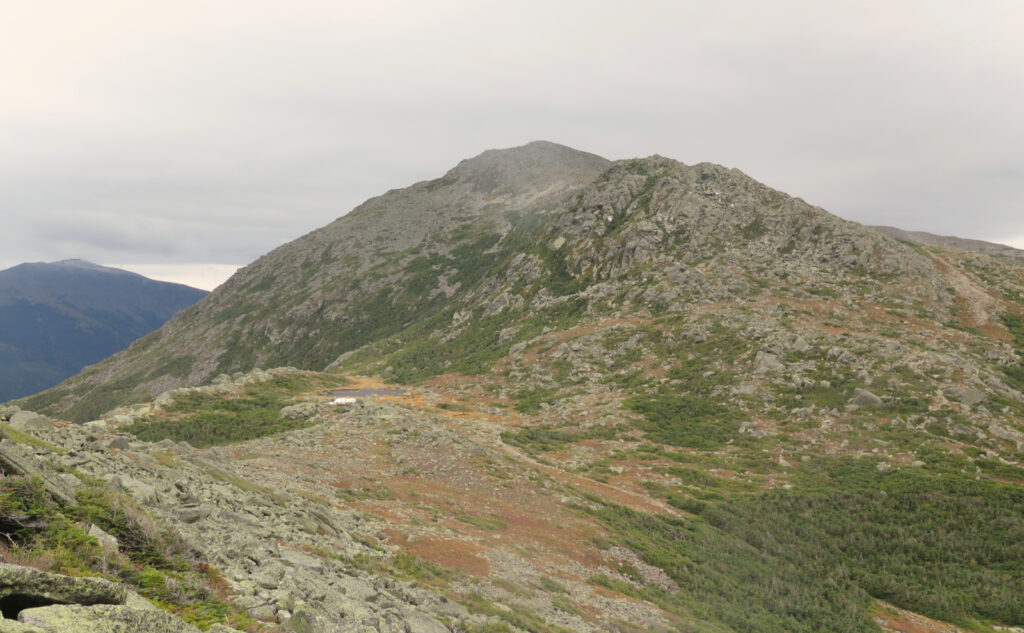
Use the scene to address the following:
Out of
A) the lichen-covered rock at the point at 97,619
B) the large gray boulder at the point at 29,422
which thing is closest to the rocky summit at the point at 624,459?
the lichen-covered rock at the point at 97,619

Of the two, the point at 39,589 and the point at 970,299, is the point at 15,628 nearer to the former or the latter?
the point at 39,589

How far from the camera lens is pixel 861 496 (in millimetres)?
36281

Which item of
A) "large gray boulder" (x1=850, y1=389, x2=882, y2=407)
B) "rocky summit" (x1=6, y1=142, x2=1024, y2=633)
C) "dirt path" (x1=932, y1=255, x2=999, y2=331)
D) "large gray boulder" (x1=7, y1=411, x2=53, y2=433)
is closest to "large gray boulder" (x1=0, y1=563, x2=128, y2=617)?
"rocky summit" (x1=6, y1=142, x2=1024, y2=633)

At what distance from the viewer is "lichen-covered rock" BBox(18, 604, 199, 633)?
17.6 ft

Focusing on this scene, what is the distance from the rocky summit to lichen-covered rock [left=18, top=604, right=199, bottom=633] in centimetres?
10

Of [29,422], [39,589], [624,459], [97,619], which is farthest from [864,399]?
[29,422]

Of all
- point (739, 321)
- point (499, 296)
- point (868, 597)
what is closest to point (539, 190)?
point (499, 296)

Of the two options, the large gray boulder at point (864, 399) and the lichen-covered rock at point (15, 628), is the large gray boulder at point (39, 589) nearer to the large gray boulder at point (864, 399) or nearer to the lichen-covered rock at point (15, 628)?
the lichen-covered rock at point (15, 628)

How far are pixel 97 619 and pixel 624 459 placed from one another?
4574 cm

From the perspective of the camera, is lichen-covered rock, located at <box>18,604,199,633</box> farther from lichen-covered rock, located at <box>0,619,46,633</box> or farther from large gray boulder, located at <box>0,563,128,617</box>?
large gray boulder, located at <box>0,563,128,617</box>

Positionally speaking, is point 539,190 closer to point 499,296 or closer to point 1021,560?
point 499,296

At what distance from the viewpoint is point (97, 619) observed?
5.76m

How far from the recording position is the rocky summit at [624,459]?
526 inches

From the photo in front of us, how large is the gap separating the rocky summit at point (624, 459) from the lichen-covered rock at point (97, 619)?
0.10 m
